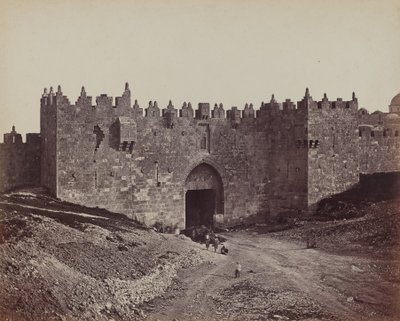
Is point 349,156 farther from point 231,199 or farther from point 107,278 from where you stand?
point 107,278

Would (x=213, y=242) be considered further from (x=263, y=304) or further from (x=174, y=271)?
(x=263, y=304)

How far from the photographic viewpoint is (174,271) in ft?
78.5

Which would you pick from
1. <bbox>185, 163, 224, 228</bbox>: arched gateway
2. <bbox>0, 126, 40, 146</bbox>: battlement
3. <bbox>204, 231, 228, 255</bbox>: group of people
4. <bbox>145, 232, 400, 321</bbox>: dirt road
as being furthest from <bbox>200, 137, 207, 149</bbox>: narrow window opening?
<bbox>0, 126, 40, 146</bbox>: battlement

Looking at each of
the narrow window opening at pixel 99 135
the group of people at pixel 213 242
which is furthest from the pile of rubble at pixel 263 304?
the narrow window opening at pixel 99 135

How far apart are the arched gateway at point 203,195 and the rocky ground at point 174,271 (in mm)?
6126

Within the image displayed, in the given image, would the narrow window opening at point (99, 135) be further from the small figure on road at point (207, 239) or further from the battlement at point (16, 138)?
the small figure on road at point (207, 239)

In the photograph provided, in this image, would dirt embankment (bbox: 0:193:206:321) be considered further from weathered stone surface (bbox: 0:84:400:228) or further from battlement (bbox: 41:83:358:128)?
battlement (bbox: 41:83:358:128)

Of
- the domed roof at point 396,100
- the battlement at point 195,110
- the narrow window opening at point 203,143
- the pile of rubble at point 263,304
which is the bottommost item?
the pile of rubble at point 263,304

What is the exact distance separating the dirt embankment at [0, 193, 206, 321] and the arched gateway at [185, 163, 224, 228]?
7604 mm

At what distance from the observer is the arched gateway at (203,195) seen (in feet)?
121

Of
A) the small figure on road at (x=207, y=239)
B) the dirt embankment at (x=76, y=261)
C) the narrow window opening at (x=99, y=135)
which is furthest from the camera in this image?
the narrow window opening at (x=99, y=135)

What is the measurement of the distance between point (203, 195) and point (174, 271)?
15.2 metres

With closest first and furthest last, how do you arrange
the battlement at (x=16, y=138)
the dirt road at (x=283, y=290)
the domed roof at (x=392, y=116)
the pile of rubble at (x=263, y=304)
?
the pile of rubble at (x=263, y=304) → the dirt road at (x=283, y=290) → the battlement at (x=16, y=138) → the domed roof at (x=392, y=116)

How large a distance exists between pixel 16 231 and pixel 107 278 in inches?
158
